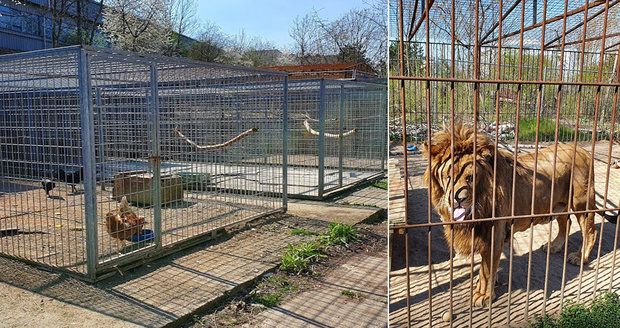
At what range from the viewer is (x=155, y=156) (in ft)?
14.6

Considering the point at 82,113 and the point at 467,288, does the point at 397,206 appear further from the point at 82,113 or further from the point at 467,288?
the point at 82,113

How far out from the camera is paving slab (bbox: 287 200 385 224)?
6250 mm

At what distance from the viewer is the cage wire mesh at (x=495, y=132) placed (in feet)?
9.23

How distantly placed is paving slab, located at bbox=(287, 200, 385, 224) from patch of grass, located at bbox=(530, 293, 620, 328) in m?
2.93

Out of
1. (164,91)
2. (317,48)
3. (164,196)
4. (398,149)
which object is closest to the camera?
(164,196)

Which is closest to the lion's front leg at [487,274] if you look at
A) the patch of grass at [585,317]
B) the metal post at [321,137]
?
the patch of grass at [585,317]

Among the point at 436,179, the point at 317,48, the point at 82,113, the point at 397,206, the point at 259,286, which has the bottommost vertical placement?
the point at 259,286

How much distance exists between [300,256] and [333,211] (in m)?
2.22

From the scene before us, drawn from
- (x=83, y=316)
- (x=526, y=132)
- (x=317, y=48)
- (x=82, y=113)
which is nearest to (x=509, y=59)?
(x=526, y=132)

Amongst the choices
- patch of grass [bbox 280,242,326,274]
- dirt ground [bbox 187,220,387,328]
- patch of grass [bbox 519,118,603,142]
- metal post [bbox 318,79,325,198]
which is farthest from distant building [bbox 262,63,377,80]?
dirt ground [bbox 187,220,387,328]

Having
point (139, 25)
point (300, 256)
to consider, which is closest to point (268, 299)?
point (300, 256)

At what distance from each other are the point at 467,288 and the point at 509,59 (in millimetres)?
3981

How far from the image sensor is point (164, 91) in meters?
6.24

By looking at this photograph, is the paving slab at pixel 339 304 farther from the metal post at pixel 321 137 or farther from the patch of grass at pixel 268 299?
the metal post at pixel 321 137
